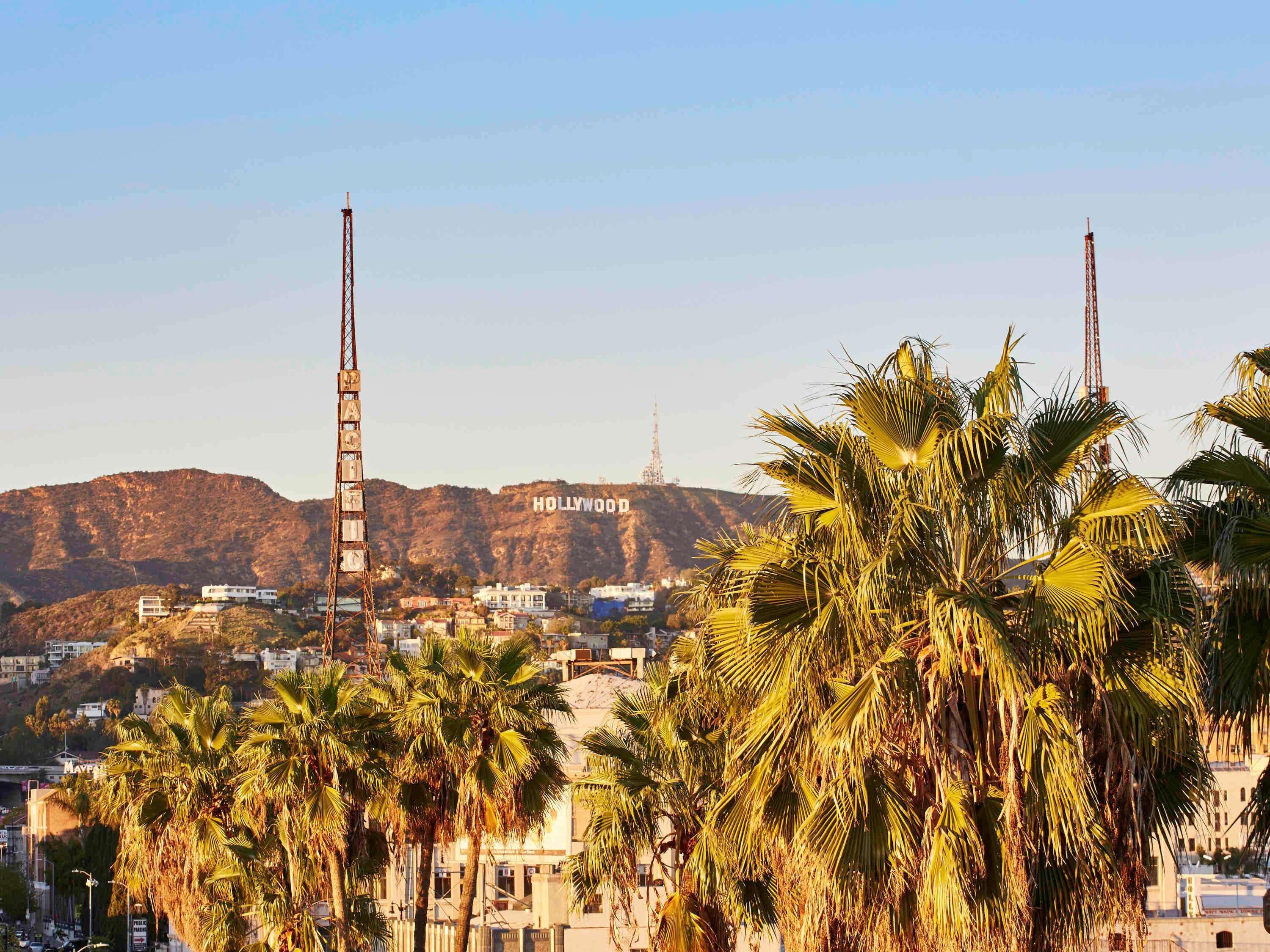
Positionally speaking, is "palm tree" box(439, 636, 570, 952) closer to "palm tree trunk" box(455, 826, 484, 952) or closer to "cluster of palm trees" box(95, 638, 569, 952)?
"cluster of palm trees" box(95, 638, 569, 952)

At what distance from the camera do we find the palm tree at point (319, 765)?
88.3ft

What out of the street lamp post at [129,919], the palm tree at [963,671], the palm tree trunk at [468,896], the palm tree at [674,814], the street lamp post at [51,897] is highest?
the palm tree at [963,671]

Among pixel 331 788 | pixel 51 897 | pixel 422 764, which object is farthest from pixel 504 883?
pixel 51 897

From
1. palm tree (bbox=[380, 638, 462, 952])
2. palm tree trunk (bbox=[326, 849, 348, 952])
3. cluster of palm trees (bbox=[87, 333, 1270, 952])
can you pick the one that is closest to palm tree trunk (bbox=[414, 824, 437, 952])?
palm tree (bbox=[380, 638, 462, 952])

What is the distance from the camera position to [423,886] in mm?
29656

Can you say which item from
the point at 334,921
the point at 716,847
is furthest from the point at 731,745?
the point at 334,921

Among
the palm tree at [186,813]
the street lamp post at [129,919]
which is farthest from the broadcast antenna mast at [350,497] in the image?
the palm tree at [186,813]

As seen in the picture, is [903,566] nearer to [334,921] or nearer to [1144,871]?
[1144,871]

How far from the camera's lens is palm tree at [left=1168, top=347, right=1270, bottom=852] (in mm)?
13547

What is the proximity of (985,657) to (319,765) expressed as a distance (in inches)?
677

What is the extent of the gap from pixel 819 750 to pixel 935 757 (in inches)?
37.5

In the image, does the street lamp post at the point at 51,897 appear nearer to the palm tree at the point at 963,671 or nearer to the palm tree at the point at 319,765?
the palm tree at the point at 319,765

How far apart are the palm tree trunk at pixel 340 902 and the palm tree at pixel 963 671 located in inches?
598

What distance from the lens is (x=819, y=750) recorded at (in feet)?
43.1
